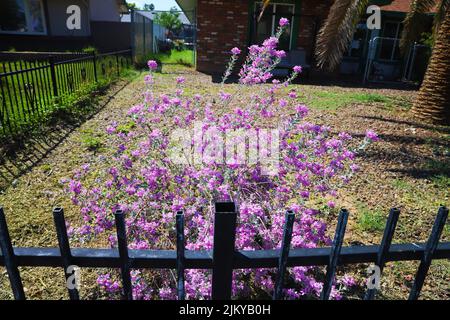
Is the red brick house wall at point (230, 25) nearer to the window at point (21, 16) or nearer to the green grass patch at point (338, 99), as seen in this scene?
the green grass patch at point (338, 99)

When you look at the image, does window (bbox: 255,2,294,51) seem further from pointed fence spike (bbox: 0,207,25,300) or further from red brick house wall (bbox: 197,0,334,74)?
pointed fence spike (bbox: 0,207,25,300)

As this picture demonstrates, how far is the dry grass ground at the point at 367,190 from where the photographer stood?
2.46 m

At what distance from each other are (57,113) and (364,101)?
22.5ft

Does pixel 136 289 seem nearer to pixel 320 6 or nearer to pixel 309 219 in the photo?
pixel 309 219

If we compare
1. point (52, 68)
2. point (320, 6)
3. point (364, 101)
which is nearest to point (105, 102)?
point (52, 68)

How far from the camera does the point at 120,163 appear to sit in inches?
102

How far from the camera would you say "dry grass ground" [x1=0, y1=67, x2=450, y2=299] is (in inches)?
96.9

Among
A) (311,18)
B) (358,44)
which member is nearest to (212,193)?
(311,18)

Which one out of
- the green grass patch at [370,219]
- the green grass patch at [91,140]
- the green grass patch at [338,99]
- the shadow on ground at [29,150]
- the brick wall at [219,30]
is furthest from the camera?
the brick wall at [219,30]

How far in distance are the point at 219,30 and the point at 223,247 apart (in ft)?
42.1

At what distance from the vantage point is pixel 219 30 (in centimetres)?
1305

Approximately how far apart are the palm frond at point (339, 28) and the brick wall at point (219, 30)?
728 centimetres

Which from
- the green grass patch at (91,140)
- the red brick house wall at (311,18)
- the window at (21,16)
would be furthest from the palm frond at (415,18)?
the window at (21,16)

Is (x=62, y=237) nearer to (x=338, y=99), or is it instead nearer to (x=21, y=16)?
(x=338, y=99)
